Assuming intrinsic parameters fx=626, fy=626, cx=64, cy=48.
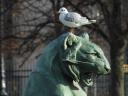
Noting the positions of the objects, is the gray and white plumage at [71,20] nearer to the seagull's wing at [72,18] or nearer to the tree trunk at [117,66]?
the seagull's wing at [72,18]

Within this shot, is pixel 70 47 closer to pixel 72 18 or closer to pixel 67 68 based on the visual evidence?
pixel 67 68

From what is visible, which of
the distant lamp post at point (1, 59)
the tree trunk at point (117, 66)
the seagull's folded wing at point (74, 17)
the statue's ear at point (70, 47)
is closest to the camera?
the statue's ear at point (70, 47)

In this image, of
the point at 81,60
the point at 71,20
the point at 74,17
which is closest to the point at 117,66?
the point at 74,17

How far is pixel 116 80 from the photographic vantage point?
16.2 m

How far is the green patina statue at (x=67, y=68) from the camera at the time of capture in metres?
5.45

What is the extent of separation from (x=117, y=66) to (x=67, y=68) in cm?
1084

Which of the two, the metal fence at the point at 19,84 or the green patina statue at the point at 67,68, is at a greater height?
the green patina statue at the point at 67,68

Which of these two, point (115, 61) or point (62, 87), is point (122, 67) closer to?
point (115, 61)

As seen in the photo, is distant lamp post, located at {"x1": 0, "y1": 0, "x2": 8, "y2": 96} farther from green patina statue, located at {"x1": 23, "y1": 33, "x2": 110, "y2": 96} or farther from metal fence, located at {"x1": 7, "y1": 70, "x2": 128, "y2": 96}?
green patina statue, located at {"x1": 23, "y1": 33, "x2": 110, "y2": 96}

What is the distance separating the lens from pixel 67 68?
17.9 feet

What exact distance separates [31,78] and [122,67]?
10.9m

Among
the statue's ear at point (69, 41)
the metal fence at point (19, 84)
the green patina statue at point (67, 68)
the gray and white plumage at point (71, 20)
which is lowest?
the metal fence at point (19, 84)

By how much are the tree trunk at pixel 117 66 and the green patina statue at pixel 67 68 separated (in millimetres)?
10617

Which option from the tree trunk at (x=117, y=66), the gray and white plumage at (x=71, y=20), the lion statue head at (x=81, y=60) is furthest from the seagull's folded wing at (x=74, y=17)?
the tree trunk at (x=117, y=66)
